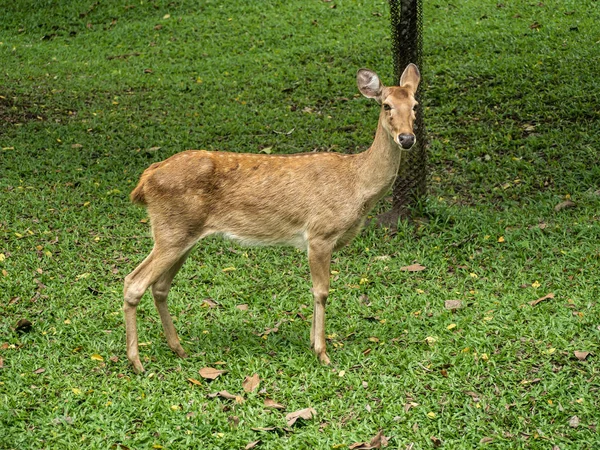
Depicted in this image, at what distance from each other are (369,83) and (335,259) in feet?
8.12

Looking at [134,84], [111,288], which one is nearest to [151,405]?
[111,288]

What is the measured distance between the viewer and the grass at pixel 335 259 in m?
5.47

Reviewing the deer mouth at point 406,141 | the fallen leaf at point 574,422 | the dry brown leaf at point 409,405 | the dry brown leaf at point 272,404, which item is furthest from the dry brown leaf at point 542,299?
the dry brown leaf at point 272,404

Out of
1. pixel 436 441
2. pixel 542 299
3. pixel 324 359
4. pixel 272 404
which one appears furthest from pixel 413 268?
pixel 436 441

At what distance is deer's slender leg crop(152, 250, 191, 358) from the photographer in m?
6.38

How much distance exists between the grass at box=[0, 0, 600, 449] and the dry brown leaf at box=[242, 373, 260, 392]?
0.26 feet

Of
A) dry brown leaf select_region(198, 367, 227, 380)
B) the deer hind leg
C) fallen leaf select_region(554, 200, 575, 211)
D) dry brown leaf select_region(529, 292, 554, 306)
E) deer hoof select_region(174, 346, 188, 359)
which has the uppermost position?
the deer hind leg

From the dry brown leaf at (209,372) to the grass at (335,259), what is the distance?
0.31 ft

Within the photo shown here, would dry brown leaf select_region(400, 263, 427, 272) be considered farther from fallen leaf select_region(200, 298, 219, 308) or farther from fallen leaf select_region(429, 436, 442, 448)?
fallen leaf select_region(429, 436, 442, 448)

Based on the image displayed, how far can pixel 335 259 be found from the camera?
812cm

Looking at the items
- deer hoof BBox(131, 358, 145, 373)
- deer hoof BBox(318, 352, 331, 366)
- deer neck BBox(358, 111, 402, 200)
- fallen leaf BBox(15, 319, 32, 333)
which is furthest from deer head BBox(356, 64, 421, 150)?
fallen leaf BBox(15, 319, 32, 333)

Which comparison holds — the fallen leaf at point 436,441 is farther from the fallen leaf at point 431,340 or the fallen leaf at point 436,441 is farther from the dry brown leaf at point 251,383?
the dry brown leaf at point 251,383

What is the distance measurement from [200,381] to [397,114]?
248cm

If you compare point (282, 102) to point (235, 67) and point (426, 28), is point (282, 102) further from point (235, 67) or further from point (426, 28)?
point (426, 28)
